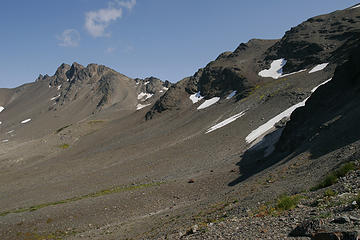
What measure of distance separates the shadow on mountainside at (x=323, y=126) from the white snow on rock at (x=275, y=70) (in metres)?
57.8

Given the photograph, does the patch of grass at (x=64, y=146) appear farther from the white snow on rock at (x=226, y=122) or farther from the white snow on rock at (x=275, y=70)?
the white snow on rock at (x=275, y=70)

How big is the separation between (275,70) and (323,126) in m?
72.8

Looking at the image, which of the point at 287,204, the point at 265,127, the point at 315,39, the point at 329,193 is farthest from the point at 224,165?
the point at 315,39

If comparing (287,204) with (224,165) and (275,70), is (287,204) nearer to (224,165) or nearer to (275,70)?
(224,165)

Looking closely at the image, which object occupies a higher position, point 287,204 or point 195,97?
point 195,97

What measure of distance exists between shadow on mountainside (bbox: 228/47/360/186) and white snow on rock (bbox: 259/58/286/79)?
57757mm

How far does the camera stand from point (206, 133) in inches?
2406

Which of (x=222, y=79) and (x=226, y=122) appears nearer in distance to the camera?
(x=226, y=122)

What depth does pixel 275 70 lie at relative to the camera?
9669 centimetres

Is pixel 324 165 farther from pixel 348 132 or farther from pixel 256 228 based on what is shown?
pixel 256 228

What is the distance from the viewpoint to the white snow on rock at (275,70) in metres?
93.8

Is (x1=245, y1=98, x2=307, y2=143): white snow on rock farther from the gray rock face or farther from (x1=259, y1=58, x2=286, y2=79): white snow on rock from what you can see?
(x1=259, y1=58, x2=286, y2=79): white snow on rock

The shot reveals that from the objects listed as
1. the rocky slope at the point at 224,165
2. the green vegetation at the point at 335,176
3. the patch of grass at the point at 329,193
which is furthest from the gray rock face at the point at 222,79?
the patch of grass at the point at 329,193

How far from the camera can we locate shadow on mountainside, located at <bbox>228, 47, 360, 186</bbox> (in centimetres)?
2366
